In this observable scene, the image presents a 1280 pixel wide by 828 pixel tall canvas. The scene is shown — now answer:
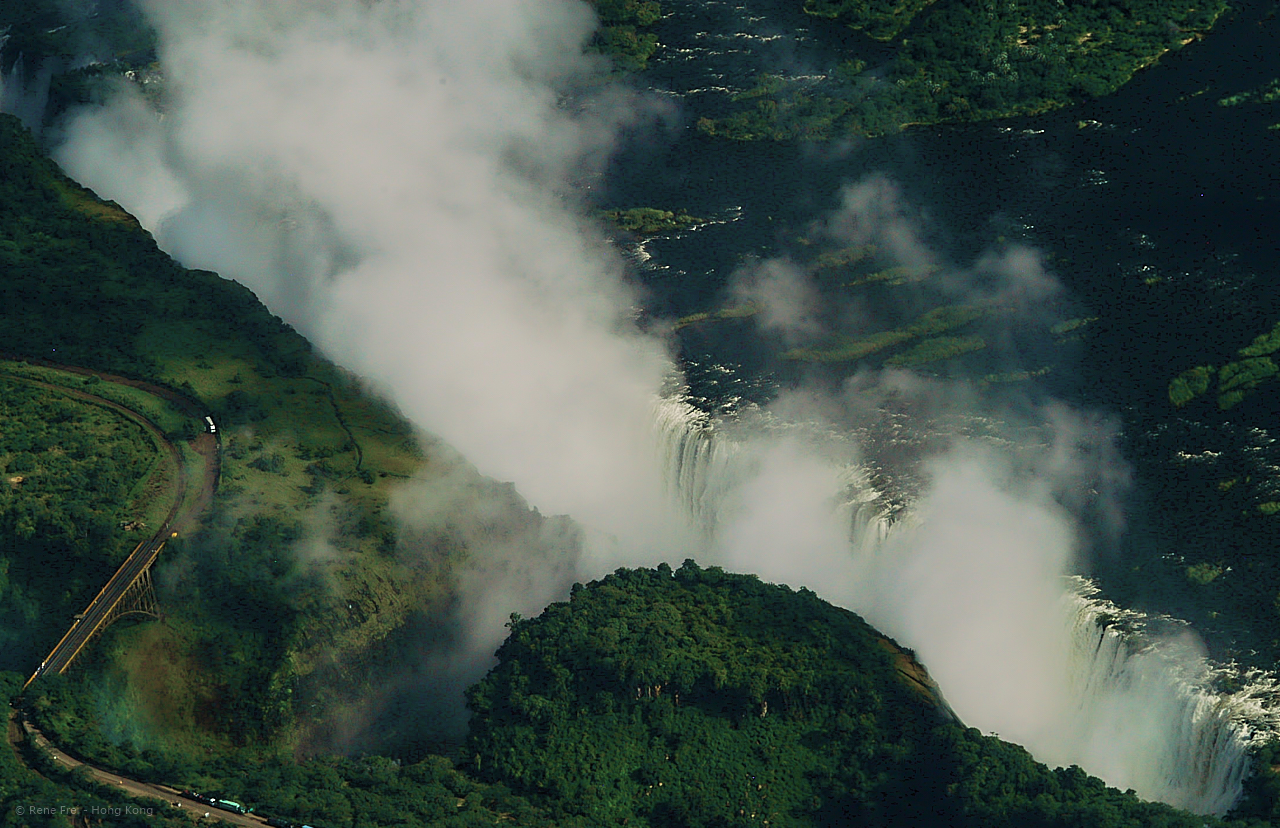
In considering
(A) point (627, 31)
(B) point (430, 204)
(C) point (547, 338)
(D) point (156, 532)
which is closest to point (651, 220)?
(C) point (547, 338)

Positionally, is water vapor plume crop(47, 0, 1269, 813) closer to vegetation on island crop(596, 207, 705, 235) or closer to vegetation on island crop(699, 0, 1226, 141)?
vegetation on island crop(596, 207, 705, 235)

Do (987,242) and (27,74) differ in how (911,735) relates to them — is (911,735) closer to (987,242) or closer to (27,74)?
(987,242)

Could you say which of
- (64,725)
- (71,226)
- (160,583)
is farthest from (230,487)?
(71,226)

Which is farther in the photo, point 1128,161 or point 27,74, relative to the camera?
point 27,74

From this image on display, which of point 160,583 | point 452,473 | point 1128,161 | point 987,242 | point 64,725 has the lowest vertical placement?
point 64,725

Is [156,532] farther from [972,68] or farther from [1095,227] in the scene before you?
[972,68]

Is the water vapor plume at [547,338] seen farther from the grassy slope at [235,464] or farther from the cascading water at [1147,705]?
the grassy slope at [235,464]

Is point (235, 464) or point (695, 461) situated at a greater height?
point (695, 461)
